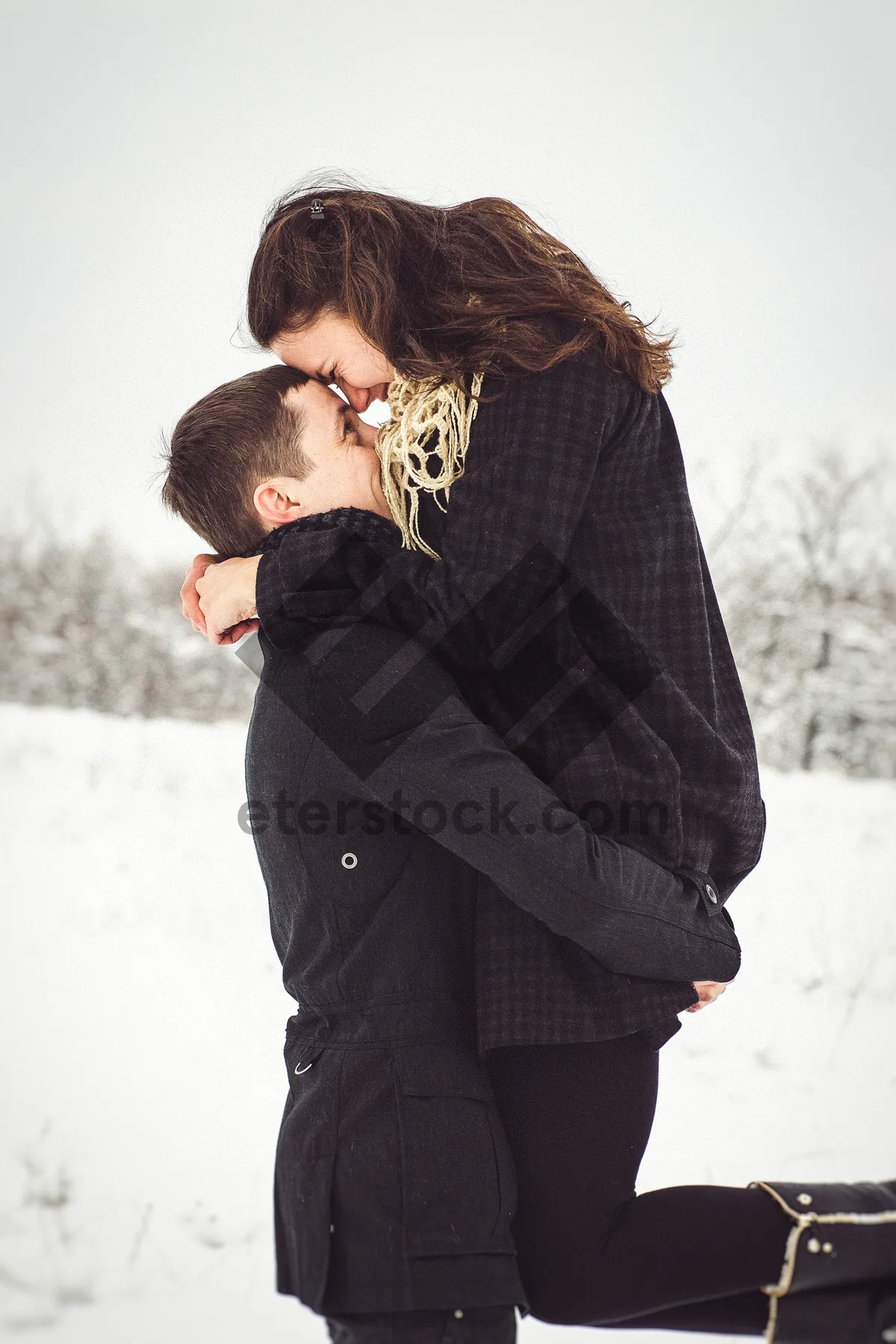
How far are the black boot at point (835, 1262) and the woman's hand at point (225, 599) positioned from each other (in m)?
0.97

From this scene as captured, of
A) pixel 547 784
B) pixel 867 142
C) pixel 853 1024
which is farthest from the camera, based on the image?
pixel 867 142

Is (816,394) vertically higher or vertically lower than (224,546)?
higher

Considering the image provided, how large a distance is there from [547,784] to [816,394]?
5.92 meters

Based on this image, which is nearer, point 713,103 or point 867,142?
point 713,103

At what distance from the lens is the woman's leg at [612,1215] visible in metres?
1.25

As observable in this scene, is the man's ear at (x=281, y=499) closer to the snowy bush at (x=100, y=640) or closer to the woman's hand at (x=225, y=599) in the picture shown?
the woman's hand at (x=225, y=599)

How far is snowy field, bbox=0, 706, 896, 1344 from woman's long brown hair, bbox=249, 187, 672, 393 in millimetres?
2001

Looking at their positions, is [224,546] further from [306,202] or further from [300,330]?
[306,202]

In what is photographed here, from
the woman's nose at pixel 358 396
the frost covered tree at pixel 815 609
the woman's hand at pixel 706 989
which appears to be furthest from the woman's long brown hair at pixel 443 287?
the frost covered tree at pixel 815 609

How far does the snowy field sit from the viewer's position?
8.72 feet

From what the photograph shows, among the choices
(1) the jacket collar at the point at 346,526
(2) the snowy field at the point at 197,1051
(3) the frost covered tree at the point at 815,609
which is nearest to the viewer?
(1) the jacket collar at the point at 346,526

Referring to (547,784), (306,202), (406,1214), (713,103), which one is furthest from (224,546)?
(713,103)

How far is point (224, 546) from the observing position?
1.63 meters

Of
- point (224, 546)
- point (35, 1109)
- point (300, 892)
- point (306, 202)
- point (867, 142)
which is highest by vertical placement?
point (867, 142)
